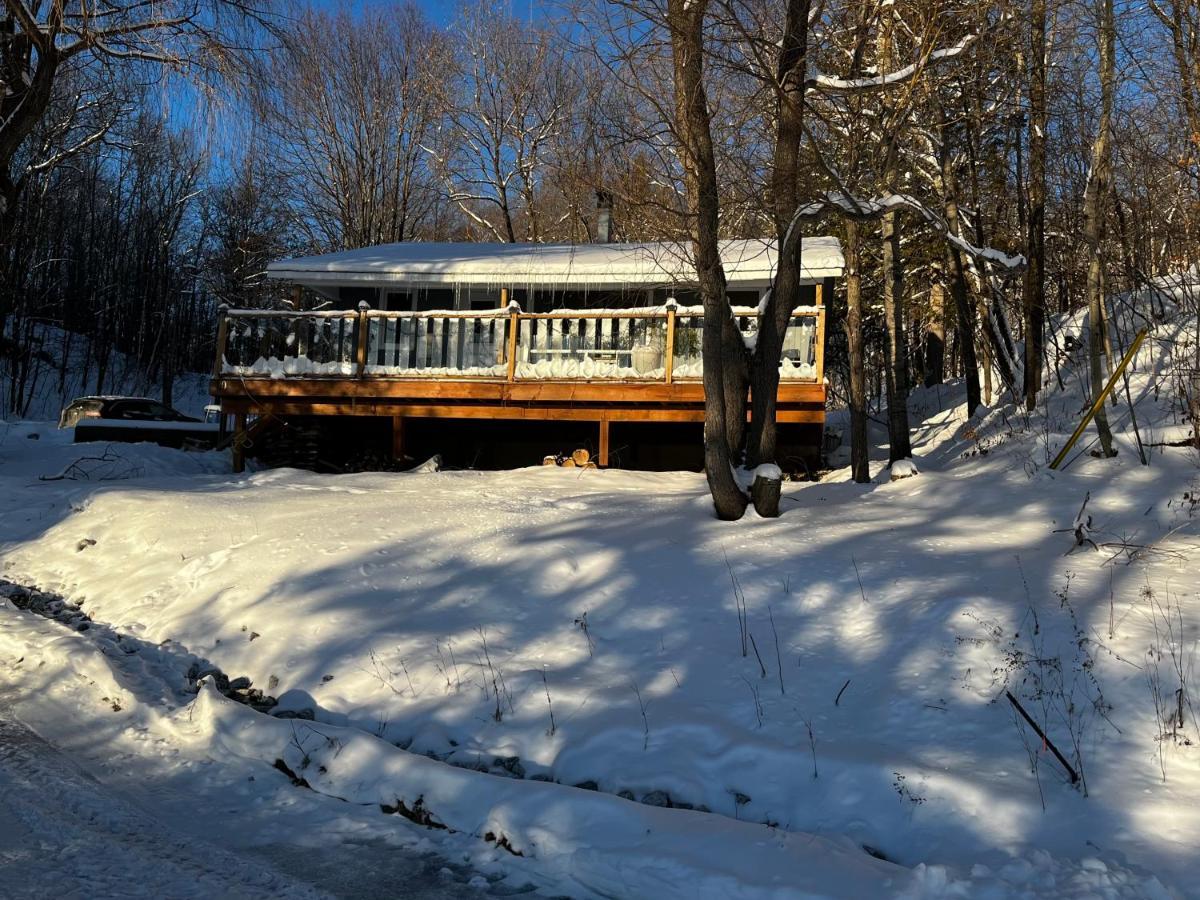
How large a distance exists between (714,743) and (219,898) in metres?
2.45

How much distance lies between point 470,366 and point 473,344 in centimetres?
35

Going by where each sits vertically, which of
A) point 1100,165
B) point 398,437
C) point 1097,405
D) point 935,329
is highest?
point 1100,165

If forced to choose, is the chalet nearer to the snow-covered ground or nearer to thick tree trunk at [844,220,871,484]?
thick tree trunk at [844,220,871,484]

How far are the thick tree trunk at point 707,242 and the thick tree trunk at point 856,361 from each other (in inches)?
179

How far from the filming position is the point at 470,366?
1369cm

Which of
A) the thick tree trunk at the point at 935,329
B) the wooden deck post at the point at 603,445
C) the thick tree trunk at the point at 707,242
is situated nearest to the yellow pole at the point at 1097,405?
the thick tree trunk at the point at 707,242

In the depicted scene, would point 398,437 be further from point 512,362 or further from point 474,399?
point 512,362

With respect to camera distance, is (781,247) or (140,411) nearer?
(781,247)

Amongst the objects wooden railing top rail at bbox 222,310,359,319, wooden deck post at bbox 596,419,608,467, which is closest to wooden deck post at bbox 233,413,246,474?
wooden railing top rail at bbox 222,310,359,319

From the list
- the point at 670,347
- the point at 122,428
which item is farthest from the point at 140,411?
the point at 670,347

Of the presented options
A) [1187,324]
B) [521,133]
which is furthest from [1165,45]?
[521,133]

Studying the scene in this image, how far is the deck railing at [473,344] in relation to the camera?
43.0 ft

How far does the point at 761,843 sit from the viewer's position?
12.8ft

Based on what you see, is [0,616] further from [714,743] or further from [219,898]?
[714,743]
